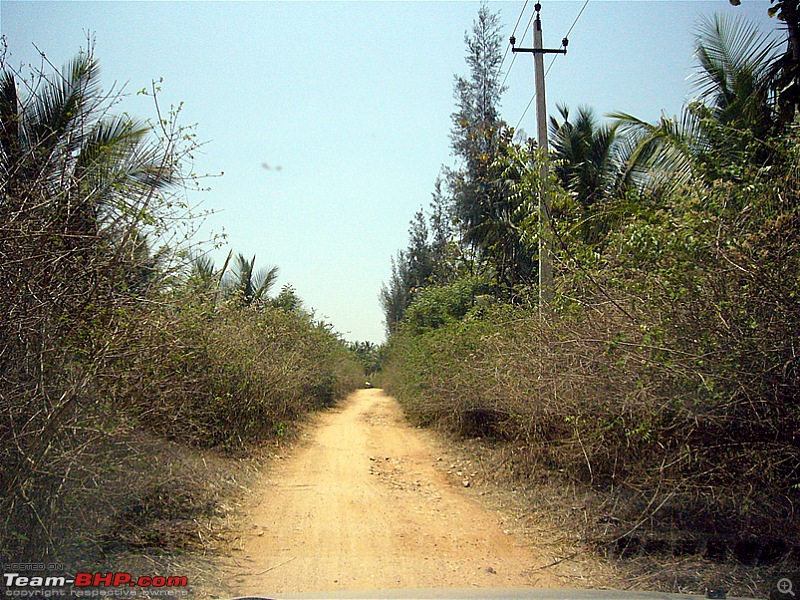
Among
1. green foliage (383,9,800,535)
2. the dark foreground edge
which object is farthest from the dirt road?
the dark foreground edge

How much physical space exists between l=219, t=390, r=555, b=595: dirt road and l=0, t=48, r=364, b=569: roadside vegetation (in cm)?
71

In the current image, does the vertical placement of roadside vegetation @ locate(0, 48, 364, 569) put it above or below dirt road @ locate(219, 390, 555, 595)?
above

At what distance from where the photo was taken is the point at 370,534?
21.9ft

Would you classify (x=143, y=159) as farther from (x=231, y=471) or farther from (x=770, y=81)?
(x=770, y=81)

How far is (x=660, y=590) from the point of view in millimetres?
5148

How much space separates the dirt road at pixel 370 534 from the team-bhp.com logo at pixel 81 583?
574 mm

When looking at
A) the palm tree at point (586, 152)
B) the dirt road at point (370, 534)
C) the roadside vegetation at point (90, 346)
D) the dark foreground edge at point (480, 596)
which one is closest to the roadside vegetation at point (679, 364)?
the dirt road at point (370, 534)

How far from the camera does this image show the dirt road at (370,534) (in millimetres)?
5445

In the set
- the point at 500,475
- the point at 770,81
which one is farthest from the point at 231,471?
the point at 770,81

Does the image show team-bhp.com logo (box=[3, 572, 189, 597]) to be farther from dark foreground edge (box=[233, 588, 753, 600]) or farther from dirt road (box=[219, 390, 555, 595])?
dark foreground edge (box=[233, 588, 753, 600])

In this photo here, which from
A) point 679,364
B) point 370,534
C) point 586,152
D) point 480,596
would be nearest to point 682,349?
point 679,364

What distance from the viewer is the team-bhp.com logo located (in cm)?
429

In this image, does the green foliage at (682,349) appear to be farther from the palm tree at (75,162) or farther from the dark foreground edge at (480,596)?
the palm tree at (75,162)

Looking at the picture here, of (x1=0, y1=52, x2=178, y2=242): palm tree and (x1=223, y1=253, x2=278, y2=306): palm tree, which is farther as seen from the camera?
(x1=223, y1=253, x2=278, y2=306): palm tree
